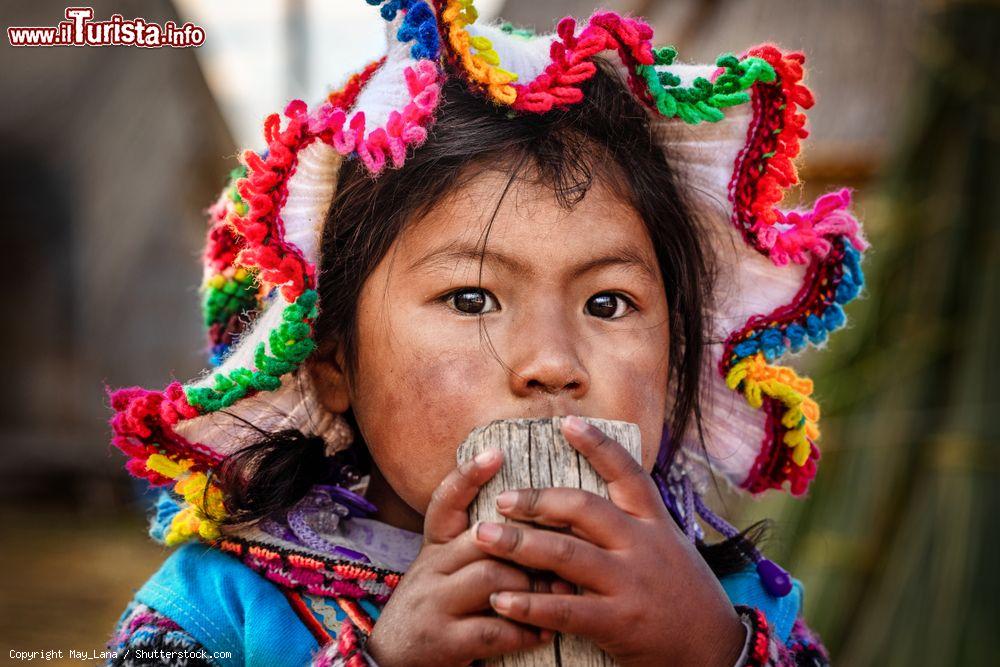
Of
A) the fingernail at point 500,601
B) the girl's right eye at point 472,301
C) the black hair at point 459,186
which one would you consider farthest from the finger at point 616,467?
the black hair at point 459,186

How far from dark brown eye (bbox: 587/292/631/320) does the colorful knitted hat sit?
34 cm

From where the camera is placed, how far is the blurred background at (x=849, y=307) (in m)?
3.56

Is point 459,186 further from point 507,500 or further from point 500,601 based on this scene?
point 500,601

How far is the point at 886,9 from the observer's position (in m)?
5.16

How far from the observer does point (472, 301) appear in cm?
174

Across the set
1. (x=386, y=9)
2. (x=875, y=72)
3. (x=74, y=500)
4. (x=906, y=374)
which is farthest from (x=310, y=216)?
(x=74, y=500)

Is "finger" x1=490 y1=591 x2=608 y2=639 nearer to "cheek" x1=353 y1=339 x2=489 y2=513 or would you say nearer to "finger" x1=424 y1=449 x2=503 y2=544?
"finger" x1=424 y1=449 x2=503 y2=544

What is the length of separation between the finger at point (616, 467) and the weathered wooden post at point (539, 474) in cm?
2

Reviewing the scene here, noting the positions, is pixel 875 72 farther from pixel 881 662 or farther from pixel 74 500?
pixel 74 500

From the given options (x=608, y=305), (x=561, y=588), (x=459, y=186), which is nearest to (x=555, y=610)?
(x=561, y=588)

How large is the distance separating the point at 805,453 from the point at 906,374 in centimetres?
182

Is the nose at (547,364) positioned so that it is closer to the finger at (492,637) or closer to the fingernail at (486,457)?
the fingernail at (486,457)

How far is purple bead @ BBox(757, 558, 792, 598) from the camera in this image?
2.05 metres

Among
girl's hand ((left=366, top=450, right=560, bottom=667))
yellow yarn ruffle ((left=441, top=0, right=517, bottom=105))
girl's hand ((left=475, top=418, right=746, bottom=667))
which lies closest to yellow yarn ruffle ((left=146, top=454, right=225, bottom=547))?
girl's hand ((left=366, top=450, right=560, bottom=667))
